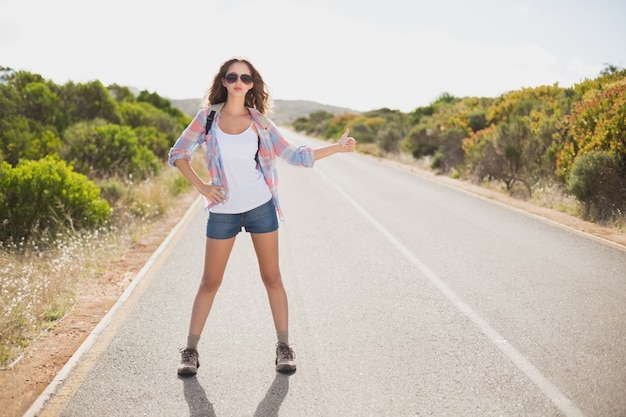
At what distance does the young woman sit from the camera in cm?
410

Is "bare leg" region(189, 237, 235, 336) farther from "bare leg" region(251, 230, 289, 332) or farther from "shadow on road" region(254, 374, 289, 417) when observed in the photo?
"shadow on road" region(254, 374, 289, 417)

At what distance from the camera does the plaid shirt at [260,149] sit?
412cm

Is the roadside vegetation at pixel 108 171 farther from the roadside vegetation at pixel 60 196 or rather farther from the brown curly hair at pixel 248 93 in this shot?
the brown curly hair at pixel 248 93

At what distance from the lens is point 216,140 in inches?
161

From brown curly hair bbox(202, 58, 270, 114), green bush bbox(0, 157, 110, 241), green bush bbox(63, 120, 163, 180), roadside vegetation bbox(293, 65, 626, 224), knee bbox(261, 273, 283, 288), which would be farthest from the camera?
green bush bbox(63, 120, 163, 180)

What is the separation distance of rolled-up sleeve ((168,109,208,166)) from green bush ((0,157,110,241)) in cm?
538

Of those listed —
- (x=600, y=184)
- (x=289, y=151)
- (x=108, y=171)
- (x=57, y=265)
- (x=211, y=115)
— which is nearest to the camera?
(x=211, y=115)

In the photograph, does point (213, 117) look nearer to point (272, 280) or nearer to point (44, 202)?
point (272, 280)

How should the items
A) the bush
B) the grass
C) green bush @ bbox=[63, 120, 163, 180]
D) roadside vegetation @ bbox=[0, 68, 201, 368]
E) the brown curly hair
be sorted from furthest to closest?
green bush @ bbox=[63, 120, 163, 180], the bush, roadside vegetation @ bbox=[0, 68, 201, 368], the grass, the brown curly hair

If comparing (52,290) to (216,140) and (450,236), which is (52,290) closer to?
(216,140)

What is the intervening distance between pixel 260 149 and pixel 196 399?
176cm

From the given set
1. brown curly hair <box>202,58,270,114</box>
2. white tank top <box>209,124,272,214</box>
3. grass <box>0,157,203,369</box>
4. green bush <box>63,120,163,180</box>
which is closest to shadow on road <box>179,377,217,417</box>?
white tank top <box>209,124,272,214</box>

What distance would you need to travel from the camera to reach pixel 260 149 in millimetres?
4223

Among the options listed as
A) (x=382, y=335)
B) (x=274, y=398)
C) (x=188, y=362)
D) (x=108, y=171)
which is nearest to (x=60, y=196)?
(x=108, y=171)
